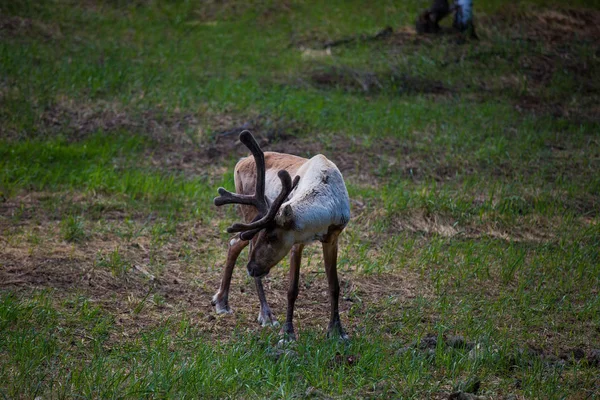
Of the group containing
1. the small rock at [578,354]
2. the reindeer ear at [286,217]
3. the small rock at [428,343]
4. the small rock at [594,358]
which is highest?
the reindeer ear at [286,217]

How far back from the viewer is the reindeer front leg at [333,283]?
6.21m

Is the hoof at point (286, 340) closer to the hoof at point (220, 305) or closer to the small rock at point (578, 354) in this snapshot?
the hoof at point (220, 305)

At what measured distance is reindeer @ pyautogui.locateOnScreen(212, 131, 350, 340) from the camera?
19.1 ft

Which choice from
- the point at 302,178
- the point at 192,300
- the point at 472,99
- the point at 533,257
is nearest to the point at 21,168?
the point at 192,300

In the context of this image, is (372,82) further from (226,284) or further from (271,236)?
(271,236)

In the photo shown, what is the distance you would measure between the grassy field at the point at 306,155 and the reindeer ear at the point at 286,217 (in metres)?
0.94

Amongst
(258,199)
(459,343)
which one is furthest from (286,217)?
(459,343)

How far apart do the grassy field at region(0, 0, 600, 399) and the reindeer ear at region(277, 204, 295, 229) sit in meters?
0.94

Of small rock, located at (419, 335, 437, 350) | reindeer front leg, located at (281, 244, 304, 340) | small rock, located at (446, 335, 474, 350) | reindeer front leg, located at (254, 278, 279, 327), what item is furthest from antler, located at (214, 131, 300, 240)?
small rock, located at (446, 335, 474, 350)

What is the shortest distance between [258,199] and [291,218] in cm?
46

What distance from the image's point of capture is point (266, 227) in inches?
231

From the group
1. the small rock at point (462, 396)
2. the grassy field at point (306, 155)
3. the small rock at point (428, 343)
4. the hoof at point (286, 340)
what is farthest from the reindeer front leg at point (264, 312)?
the small rock at point (462, 396)

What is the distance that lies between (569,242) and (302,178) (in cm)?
376

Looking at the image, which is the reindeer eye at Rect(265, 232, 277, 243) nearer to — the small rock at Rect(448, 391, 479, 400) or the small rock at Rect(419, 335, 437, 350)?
the small rock at Rect(419, 335, 437, 350)
